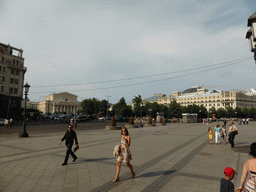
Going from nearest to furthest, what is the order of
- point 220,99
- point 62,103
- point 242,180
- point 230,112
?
point 242,180
point 230,112
point 220,99
point 62,103

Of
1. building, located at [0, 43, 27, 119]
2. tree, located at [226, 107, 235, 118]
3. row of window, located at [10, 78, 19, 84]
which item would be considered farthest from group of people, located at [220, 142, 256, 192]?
tree, located at [226, 107, 235, 118]

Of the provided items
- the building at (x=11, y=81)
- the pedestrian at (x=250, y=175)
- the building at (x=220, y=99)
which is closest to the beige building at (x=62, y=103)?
the building at (x=11, y=81)

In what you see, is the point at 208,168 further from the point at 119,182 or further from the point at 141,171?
the point at 119,182

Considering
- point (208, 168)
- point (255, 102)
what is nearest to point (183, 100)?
point (255, 102)

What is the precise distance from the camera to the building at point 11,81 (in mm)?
49875

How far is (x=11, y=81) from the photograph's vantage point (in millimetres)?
54906

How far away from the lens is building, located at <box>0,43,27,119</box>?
1964 inches

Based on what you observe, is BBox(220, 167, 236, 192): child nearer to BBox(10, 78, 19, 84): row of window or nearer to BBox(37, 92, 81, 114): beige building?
BBox(10, 78, 19, 84): row of window

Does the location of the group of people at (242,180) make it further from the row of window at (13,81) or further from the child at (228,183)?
the row of window at (13,81)

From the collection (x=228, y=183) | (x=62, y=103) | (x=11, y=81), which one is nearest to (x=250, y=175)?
(x=228, y=183)

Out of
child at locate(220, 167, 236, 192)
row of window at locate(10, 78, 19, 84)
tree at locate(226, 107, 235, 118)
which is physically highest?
row of window at locate(10, 78, 19, 84)

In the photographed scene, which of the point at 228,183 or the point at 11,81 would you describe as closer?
the point at 228,183

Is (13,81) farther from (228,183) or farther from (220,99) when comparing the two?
(220,99)

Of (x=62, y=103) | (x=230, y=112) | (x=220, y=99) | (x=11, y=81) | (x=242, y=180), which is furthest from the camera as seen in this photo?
(x=62, y=103)
